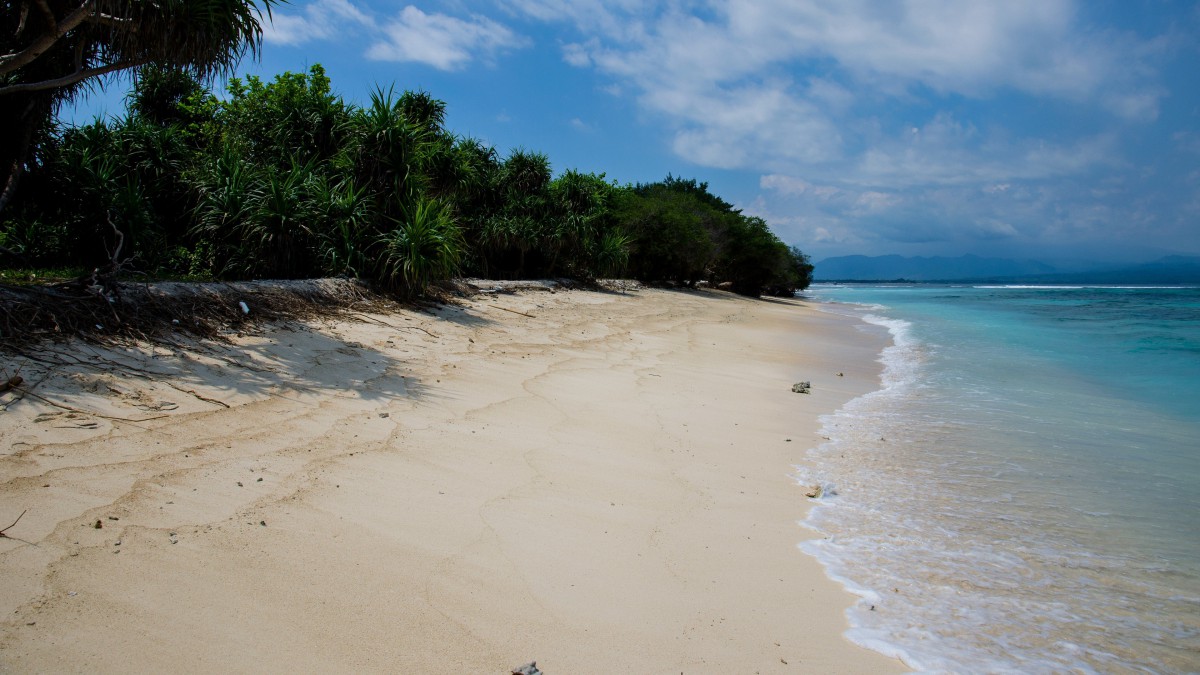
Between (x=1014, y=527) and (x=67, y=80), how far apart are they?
28.0ft

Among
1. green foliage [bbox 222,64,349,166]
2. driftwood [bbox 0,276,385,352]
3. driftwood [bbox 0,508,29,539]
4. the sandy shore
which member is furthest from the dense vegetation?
driftwood [bbox 0,508,29,539]

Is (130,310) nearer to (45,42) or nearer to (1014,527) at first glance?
(45,42)

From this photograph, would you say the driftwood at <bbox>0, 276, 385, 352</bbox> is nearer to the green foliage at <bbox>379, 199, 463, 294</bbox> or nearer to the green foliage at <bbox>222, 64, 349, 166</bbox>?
the green foliage at <bbox>379, 199, 463, 294</bbox>

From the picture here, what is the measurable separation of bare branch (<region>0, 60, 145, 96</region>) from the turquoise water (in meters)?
7.49

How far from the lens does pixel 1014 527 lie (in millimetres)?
3492

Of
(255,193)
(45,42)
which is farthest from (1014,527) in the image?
(255,193)

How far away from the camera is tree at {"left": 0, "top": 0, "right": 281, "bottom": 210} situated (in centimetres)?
565

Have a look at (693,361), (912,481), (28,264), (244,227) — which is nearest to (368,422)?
(912,481)

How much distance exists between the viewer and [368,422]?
13.3 ft

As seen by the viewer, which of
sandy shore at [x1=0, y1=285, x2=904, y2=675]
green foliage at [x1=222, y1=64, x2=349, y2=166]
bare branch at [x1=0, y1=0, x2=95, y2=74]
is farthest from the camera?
green foliage at [x1=222, y1=64, x2=349, y2=166]

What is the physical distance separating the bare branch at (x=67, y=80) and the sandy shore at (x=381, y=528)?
3.22m

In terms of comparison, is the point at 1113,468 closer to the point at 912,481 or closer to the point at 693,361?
the point at 912,481

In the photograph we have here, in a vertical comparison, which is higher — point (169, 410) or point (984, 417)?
point (169, 410)

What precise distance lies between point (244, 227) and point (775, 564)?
8.25m
